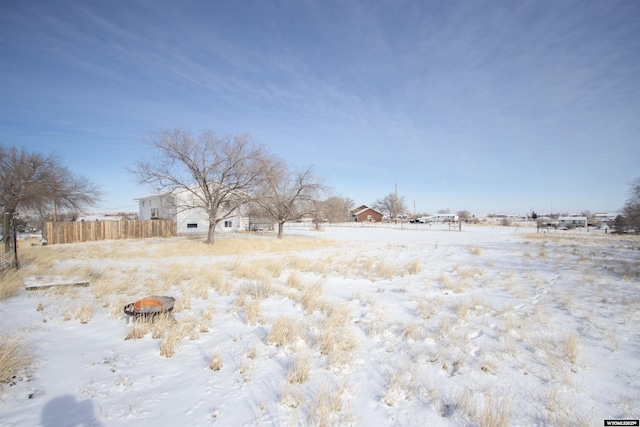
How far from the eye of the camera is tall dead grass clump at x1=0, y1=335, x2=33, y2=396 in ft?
10.3

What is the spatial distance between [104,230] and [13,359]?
93.7ft

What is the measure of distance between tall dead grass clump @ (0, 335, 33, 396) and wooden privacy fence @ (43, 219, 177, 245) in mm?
27195

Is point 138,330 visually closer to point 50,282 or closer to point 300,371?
point 300,371


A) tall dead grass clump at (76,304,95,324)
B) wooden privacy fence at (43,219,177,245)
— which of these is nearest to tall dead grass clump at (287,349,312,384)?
tall dead grass clump at (76,304,95,324)

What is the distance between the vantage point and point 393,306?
22.3ft

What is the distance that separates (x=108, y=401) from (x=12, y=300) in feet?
18.6

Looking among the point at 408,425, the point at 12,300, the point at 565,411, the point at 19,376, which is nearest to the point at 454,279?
the point at 565,411

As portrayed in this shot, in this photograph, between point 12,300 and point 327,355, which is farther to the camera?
Result: point 12,300

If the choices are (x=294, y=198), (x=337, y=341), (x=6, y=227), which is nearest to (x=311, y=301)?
(x=337, y=341)

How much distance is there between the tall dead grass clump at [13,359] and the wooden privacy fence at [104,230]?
89.2ft

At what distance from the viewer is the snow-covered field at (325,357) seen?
2953 millimetres

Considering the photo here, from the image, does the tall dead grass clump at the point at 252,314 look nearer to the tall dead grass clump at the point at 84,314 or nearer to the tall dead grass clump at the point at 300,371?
the tall dead grass clump at the point at 300,371

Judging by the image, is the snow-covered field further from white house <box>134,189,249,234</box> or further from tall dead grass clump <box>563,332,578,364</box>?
white house <box>134,189,249,234</box>

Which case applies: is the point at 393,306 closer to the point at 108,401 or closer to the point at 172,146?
the point at 108,401
